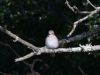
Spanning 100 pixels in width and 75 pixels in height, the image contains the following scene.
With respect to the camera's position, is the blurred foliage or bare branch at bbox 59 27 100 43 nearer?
bare branch at bbox 59 27 100 43

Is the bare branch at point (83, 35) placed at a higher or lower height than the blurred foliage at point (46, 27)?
lower

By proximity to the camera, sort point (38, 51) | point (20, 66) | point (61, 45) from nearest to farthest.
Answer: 1. point (38, 51)
2. point (61, 45)
3. point (20, 66)

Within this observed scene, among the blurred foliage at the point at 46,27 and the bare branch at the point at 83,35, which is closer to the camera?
the bare branch at the point at 83,35

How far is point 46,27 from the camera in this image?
18.4 feet

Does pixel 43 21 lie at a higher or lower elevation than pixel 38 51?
higher

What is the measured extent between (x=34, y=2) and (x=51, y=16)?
0.93 feet

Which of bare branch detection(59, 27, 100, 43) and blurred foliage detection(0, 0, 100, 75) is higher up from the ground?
blurred foliage detection(0, 0, 100, 75)

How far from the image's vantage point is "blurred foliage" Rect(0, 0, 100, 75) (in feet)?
17.4

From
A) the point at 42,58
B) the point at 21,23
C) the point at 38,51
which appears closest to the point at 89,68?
the point at 42,58

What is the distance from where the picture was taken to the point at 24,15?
18.0 feet

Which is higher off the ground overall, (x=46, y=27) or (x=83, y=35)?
(x=46, y=27)

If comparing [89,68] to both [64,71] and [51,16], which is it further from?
[51,16]

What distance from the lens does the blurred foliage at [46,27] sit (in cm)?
530

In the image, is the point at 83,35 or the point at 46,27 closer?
the point at 83,35
